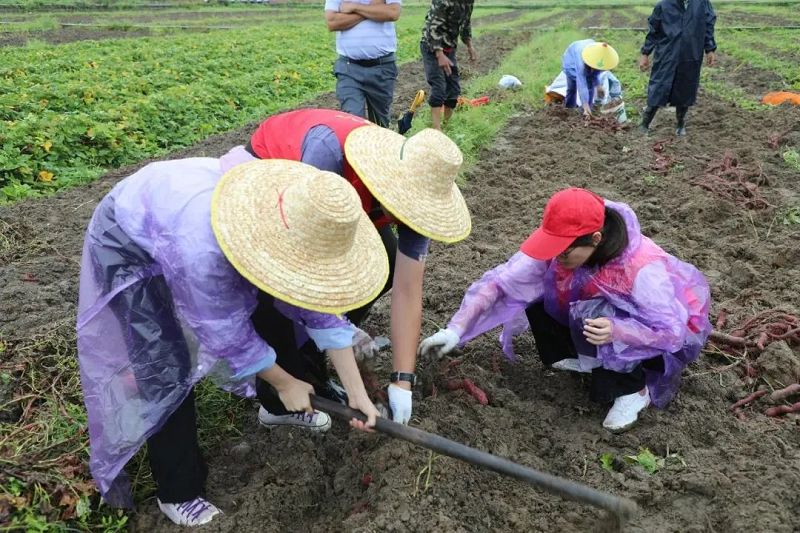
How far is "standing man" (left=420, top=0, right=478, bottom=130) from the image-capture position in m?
6.16

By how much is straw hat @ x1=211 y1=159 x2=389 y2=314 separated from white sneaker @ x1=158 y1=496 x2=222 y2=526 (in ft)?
3.26

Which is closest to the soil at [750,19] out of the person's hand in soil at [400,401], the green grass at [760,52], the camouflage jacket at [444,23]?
the green grass at [760,52]

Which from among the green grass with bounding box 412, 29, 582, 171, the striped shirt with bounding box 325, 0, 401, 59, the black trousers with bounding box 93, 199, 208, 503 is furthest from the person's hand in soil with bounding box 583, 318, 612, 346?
the green grass with bounding box 412, 29, 582, 171

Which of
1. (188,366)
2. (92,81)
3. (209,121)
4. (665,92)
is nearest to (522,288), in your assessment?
(188,366)

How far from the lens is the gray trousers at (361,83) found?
412cm

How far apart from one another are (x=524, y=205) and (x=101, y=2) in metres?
28.8

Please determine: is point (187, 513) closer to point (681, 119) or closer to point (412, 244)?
point (412, 244)

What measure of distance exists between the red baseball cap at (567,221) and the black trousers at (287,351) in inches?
27.7

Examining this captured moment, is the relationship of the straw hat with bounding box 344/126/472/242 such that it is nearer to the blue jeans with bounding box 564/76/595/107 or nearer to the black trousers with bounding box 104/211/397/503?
the black trousers with bounding box 104/211/397/503

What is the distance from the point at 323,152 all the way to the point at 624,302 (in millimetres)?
1254

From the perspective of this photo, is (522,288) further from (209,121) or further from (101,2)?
(101,2)

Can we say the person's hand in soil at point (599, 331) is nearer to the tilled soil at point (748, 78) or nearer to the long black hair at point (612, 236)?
the long black hair at point (612, 236)

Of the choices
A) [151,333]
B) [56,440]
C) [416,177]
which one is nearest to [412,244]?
[416,177]

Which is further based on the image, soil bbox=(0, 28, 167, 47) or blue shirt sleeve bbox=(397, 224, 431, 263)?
soil bbox=(0, 28, 167, 47)
